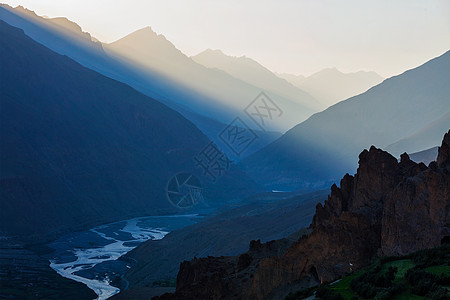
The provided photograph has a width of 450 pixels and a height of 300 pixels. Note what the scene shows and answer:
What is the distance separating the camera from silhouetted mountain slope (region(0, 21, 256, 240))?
322 feet

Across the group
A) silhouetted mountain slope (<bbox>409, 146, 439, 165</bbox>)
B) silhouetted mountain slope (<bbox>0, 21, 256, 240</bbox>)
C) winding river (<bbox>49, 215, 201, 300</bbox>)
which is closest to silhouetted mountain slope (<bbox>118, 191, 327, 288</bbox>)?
winding river (<bbox>49, 215, 201, 300</bbox>)

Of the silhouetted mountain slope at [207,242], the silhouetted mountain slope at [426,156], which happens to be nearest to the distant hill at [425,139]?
the silhouetted mountain slope at [426,156]

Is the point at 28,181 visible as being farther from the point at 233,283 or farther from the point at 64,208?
the point at 233,283

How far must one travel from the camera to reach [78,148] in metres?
123

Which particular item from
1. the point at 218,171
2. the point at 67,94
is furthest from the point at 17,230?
the point at 218,171

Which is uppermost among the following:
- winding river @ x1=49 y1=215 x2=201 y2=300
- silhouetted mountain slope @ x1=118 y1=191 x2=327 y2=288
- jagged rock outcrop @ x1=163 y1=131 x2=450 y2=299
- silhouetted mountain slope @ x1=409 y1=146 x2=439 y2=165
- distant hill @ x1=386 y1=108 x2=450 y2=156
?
distant hill @ x1=386 y1=108 x2=450 y2=156

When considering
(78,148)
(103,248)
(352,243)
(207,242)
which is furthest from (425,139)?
(352,243)

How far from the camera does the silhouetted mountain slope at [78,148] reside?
322 ft

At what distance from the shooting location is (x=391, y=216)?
85.6 ft

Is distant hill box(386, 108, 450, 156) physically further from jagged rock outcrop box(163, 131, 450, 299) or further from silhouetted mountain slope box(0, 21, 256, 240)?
jagged rock outcrop box(163, 131, 450, 299)

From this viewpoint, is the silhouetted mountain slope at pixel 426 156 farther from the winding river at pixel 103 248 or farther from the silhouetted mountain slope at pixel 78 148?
the silhouetted mountain slope at pixel 78 148

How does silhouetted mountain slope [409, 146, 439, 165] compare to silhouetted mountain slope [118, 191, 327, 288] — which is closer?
silhouetted mountain slope [118, 191, 327, 288]

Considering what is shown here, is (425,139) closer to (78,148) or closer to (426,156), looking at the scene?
(426,156)

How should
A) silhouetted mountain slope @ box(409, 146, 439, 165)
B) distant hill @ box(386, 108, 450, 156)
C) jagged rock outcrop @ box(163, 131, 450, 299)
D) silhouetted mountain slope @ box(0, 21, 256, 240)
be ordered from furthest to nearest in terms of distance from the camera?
distant hill @ box(386, 108, 450, 156) < silhouetted mountain slope @ box(0, 21, 256, 240) < silhouetted mountain slope @ box(409, 146, 439, 165) < jagged rock outcrop @ box(163, 131, 450, 299)
